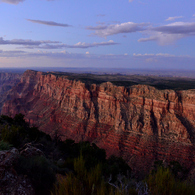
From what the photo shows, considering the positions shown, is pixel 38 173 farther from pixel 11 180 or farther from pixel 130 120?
pixel 130 120

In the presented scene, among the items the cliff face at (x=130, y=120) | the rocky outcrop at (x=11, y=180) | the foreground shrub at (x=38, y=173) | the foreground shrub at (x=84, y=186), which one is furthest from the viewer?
the cliff face at (x=130, y=120)

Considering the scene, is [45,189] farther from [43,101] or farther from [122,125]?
[43,101]

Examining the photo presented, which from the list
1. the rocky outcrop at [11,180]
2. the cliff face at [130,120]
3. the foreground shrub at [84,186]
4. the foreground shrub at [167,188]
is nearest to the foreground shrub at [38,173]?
the rocky outcrop at [11,180]

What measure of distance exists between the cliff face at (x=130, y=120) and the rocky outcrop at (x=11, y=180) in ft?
88.8

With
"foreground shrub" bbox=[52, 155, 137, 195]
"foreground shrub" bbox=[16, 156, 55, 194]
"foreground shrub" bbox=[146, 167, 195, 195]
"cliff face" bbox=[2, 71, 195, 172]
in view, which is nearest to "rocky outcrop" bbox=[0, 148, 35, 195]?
"foreground shrub" bbox=[16, 156, 55, 194]

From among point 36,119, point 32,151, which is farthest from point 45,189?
point 36,119

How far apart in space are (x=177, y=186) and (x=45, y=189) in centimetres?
497

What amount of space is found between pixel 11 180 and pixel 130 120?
3534 centimetres

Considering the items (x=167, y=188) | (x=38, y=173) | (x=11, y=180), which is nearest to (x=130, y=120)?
(x=167, y=188)

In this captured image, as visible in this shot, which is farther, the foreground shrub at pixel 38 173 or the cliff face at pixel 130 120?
the cliff face at pixel 130 120

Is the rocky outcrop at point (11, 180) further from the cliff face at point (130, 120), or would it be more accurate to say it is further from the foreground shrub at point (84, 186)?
the cliff face at point (130, 120)

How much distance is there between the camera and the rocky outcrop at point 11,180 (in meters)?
4.79

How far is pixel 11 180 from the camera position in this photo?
5043 millimetres

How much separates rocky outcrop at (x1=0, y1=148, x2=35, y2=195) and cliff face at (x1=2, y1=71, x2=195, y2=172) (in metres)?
27.1
